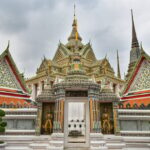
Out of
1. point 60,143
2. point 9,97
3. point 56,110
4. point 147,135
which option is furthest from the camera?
point 9,97

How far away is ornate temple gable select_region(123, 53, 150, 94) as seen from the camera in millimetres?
14300

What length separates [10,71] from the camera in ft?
48.0

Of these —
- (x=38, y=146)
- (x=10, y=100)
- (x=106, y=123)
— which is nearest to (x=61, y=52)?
(x=10, y=100)

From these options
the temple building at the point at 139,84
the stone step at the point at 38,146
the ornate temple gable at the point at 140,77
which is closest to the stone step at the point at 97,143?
the stone step at the point at 38,146

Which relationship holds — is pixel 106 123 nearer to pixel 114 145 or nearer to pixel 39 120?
pixel 114 145

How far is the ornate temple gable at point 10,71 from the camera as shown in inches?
564

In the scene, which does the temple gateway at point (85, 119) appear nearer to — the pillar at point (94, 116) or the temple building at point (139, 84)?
the pillar at point (94, 116)

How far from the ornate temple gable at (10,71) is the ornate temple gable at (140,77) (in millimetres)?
9073

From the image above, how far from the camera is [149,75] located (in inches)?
557

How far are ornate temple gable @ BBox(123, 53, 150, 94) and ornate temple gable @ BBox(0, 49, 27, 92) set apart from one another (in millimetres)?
9073

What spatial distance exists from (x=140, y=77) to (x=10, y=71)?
10930mm

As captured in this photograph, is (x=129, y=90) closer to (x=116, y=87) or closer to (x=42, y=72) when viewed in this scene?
(x=116, y=87)

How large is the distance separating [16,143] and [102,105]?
492 cm

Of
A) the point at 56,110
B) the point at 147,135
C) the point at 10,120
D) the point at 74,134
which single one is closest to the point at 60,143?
the point at 56,110
